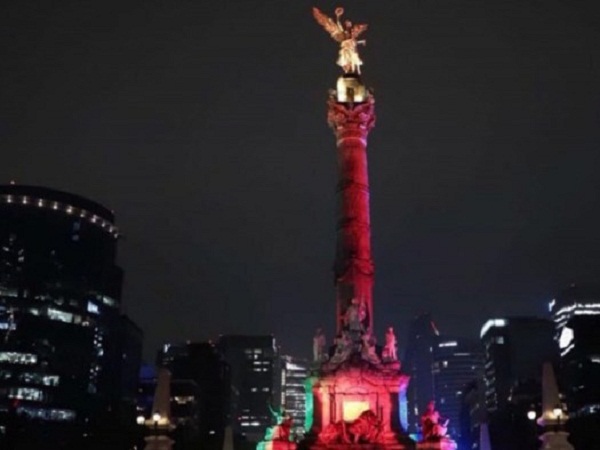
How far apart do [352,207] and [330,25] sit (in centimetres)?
1323

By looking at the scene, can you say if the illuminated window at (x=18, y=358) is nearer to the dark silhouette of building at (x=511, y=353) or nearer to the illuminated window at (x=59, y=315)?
the illuminated window at (x=59, y=315)

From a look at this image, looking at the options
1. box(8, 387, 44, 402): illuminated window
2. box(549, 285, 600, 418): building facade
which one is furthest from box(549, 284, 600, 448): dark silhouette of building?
box(8, 387, 44, 402): illuminated window

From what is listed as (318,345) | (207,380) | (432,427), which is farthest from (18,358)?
(432,427)

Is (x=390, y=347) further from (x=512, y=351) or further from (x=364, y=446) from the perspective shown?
(x=512, y=351)

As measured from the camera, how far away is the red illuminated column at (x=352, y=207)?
49156mm

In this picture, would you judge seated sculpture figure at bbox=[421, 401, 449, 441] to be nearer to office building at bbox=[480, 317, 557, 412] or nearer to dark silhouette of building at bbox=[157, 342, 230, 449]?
dark silhouette of building at bbox=[157, 342, 230, 449]

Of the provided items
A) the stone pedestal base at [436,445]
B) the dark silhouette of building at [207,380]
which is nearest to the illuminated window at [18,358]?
the dark silhouette of building at [207,380]

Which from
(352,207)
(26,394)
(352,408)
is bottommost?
(352,408)

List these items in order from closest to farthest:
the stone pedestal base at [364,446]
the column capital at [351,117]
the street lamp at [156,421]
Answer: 1. the street lamp at [156,421]
2. the stone pedestal base at [364,446]
3. the column capital at [351,117]

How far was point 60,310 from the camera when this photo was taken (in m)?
99.6

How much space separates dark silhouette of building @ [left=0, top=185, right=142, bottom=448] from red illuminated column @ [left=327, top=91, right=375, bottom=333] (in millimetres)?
39240

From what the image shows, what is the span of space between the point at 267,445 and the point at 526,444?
97.2 ft

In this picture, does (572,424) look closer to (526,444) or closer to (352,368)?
(526,444)

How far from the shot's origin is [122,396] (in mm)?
117125
